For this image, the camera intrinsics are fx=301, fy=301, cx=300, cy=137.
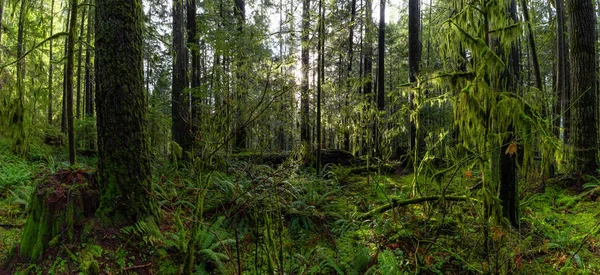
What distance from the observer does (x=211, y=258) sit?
3488 mm

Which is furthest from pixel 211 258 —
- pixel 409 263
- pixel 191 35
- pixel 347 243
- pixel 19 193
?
pixel 191 35

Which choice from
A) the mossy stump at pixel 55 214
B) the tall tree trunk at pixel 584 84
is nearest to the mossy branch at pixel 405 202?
the mossy stump at pixel 55 214

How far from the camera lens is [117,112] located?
3654 mm

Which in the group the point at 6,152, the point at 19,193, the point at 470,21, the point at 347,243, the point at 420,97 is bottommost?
the point at 347,243

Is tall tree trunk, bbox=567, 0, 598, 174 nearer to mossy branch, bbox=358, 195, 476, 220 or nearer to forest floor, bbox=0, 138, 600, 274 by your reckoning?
forest floor, bbox=0, 138, 600, 274

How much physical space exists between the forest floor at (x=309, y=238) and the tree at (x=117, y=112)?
0.37 meters

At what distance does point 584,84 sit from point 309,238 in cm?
686

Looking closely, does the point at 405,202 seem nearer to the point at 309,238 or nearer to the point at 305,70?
the point at 309,238

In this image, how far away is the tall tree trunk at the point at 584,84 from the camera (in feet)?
21.3

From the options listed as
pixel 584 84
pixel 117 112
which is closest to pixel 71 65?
pixel 117 112

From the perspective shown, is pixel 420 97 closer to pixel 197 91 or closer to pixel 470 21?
pixel 470 21

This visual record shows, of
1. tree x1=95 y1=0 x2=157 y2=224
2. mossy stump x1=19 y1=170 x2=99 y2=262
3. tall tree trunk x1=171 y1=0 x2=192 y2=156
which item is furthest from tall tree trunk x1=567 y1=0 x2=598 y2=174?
tall tree trunk x1=171 y1=0 x2=192 y2=156

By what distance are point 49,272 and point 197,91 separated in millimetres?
5172

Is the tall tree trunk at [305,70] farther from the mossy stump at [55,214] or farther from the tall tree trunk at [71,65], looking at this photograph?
the mossy stump at [55,214]
